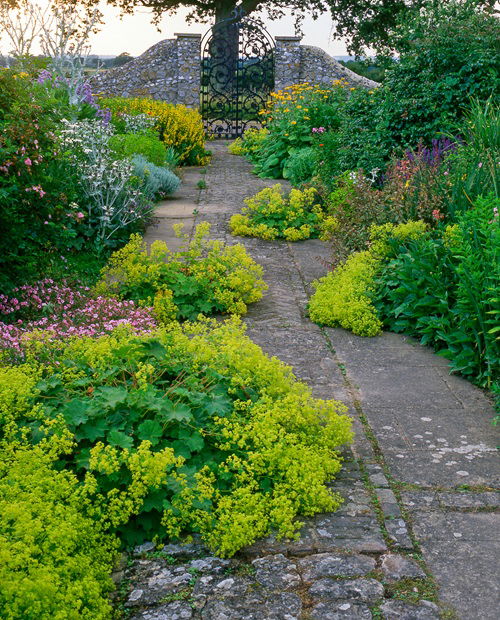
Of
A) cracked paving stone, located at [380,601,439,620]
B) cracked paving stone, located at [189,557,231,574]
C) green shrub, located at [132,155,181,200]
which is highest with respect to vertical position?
green shrub, located at [132,155,181,200]

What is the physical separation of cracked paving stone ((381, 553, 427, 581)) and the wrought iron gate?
1698 cm

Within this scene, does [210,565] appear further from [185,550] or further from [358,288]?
[358,288]

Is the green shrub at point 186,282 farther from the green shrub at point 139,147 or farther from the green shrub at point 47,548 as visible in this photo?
the green shrub at point 139,147

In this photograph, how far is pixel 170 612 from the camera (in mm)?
2783

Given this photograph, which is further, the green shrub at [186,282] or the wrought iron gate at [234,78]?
the wrought iron gate at [234,78]

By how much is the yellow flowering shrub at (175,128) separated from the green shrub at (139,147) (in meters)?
2.17

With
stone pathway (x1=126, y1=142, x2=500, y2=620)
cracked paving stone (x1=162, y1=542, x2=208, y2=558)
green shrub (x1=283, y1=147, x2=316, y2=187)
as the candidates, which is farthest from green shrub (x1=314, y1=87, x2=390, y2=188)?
cracked paving stone (x1=162, y1=542, x2=208, y2=558)

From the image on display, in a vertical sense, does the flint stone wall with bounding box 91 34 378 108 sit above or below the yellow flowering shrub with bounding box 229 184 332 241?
above

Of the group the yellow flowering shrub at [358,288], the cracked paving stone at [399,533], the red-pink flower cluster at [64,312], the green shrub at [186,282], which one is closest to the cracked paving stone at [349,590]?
the cracked paving stone at [399,533]

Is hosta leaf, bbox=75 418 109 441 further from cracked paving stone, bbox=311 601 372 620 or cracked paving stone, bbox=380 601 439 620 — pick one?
cracked paving stone, bbox=380 601 439 620

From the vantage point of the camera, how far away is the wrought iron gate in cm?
1923

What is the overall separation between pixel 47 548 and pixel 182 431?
97 centimetres

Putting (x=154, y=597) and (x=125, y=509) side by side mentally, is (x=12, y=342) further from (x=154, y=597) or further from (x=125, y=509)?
(x=154, y=597)

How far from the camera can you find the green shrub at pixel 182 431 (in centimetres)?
318
